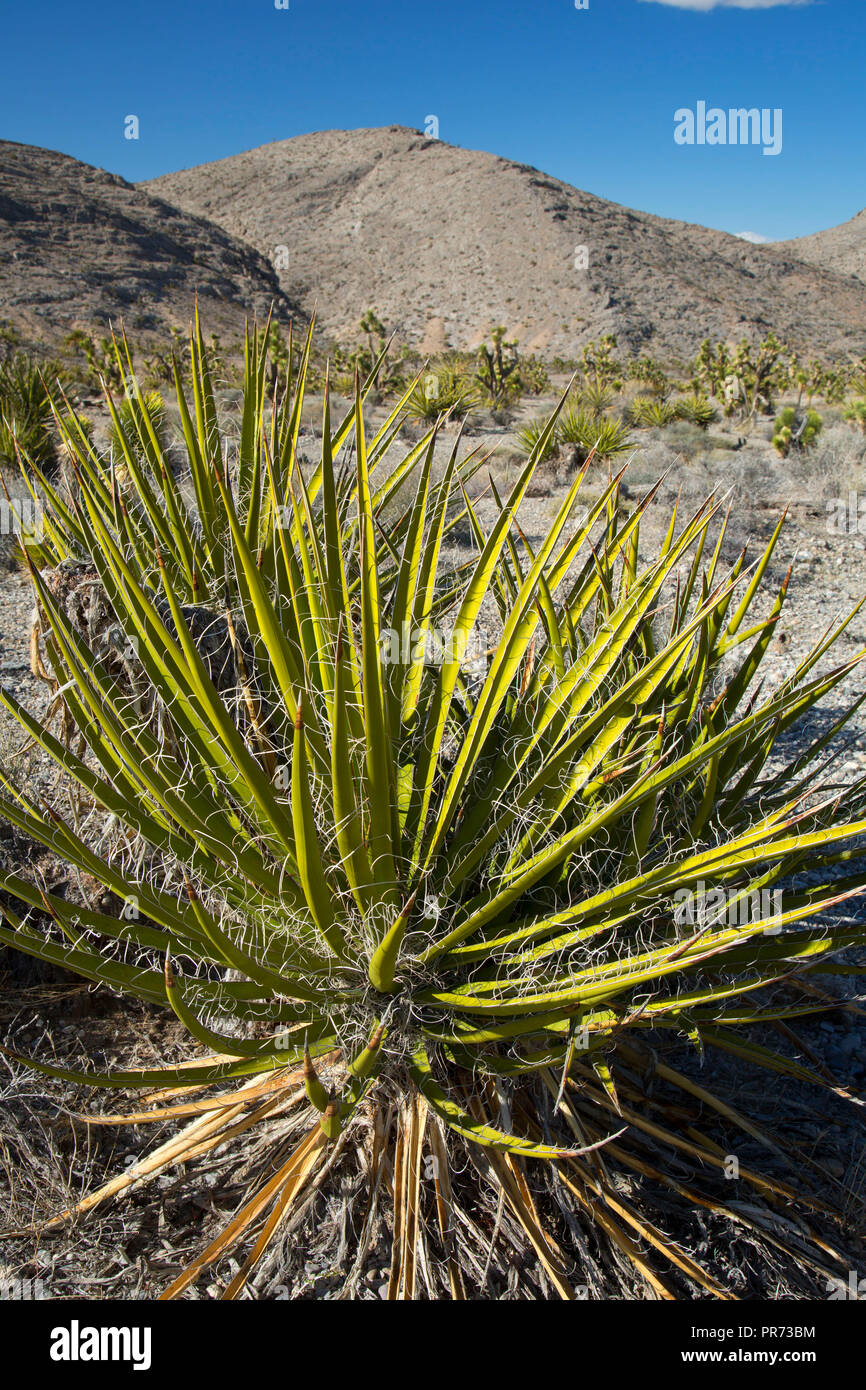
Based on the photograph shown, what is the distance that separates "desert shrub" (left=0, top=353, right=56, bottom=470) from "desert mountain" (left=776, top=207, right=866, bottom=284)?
240 feet

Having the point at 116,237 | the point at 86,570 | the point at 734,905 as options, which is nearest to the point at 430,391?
the point at 86,570

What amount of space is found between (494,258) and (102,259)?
27937mm

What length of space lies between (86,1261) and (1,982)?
3.12 ft

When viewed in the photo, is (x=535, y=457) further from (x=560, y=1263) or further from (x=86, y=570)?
(x=560, y=1263)

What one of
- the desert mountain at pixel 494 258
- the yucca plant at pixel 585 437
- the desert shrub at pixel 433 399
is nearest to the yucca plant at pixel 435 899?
the yucca plant at pixel 585 437

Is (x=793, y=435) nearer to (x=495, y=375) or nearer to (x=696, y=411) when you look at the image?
(x=696, y=411)

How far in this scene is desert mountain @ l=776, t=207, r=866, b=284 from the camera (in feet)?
225

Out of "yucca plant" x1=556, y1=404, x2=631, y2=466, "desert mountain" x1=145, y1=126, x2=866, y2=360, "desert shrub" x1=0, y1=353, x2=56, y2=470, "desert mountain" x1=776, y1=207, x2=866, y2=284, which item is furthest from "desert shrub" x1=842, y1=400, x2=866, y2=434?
"desert mountain" x1=776, y1=207, x2=866, y2=284

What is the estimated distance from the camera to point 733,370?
20469 millimetres

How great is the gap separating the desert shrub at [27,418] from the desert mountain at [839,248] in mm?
73186

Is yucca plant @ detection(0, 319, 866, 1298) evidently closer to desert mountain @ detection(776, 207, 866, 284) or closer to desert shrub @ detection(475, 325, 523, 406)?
desert shrub @ detection(475, 325, 523, 406)

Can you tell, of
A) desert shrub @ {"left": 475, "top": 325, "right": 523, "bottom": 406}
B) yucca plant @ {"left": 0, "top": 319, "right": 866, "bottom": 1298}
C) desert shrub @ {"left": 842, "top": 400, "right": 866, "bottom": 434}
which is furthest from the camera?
desert shrub @ {"left": 475, "top": 325, "right": 523, "bottom": 406}

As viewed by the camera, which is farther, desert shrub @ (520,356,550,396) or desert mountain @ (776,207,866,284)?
desert mountain @ (776,207,866,284)

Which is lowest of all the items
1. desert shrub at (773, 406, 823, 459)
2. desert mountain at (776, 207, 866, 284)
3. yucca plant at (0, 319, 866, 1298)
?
yucca plant at (0, 319, 866, 1298)
